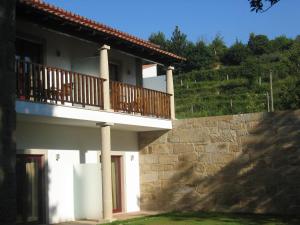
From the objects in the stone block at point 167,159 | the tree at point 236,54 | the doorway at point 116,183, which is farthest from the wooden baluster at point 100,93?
the tree at point 236,54

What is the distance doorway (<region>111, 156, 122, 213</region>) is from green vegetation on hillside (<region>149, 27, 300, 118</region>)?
21.2 metres

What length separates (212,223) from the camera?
1233cm

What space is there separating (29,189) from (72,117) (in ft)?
7.26

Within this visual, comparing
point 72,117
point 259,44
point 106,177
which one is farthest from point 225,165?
point 259,44

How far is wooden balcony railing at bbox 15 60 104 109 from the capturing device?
36.3 ft

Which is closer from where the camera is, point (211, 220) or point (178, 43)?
point (211, 220)

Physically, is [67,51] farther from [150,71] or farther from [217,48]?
[217,48]

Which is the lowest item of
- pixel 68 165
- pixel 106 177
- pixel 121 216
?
pixel 121 216

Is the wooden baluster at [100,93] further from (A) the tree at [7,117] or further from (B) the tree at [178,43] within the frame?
(B) the tree at [178,43]

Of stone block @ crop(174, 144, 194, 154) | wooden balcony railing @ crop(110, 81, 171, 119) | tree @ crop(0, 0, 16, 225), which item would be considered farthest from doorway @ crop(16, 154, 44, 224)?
tree @ crop(0, 0, 16, 225)

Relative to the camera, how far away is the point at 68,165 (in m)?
14.3

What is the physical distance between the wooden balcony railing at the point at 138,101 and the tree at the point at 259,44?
61.7m

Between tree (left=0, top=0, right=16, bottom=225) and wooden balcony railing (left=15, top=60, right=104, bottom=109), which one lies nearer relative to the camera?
tree (left=0, top=0, right=16, bottom=225)

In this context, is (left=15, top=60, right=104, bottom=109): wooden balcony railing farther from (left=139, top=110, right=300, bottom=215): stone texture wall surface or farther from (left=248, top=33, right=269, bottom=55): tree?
(left=248, top=33, right=269, bottom=55): tree
